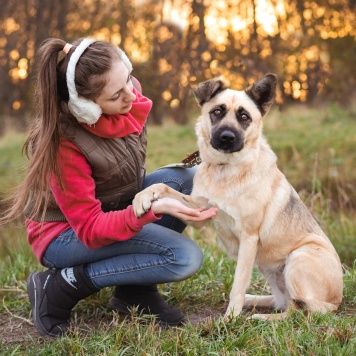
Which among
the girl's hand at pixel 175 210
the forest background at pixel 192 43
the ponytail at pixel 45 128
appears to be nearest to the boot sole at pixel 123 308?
the girl's hand at pixel 175 210

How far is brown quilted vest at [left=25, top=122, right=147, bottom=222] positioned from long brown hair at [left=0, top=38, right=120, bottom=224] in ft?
0.46

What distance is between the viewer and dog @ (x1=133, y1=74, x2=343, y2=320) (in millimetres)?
3148

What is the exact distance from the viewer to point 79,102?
9.61ft

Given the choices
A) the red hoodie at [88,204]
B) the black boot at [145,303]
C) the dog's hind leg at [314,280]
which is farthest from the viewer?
the black boot at [145,303]

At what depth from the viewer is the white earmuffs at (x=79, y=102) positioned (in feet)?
9.46

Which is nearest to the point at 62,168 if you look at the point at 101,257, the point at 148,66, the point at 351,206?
the point at 101,257

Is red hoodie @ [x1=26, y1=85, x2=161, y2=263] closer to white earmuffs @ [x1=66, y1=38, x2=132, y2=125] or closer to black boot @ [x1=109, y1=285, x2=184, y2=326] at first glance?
white earmuffs @ [x1=66, y1=38, x2=132, y2=125]

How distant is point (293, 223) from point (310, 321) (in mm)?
672

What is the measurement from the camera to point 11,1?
11977mm

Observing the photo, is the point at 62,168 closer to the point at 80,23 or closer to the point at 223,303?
the point at 223,303

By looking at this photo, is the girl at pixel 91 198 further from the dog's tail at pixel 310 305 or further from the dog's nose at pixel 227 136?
the dog's tail at pixel 310 305

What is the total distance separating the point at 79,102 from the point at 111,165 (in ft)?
1.34

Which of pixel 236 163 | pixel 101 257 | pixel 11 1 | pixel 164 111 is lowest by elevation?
pixel 164 111

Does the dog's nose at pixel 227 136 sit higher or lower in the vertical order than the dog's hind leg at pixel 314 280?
higher
